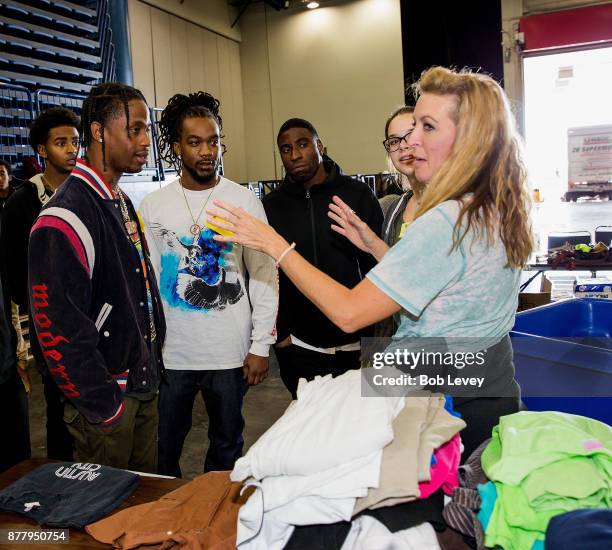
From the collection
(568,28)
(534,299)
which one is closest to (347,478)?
(534,299)

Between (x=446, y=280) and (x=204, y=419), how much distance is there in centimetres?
297

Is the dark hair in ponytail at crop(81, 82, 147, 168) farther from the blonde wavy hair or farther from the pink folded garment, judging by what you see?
the pink folded garment

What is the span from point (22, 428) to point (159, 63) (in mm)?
9037

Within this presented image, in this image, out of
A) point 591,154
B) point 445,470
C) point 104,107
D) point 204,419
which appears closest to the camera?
point 445,470

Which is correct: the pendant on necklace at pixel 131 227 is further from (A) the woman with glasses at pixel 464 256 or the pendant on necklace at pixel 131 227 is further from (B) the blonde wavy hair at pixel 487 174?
(B) the blonde wavy hair at pixel 487 174

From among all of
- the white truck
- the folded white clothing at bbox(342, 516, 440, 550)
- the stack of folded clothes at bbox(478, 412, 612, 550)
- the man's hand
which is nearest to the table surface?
the folded white clothing at bbox(342, 516, 440, 550)

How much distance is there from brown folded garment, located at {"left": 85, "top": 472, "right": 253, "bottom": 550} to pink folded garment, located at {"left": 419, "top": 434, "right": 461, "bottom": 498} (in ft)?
1.38

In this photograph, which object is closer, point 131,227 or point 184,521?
point 184,521

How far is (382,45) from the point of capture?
11.2 meters

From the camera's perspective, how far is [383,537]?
1.01 meters

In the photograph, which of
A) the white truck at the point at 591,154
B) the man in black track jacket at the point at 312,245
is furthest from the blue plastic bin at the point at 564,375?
the white truck at the point at 591,154

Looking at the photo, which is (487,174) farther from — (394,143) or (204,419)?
(204,419)

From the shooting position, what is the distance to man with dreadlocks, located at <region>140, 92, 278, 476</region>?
84.4 inches

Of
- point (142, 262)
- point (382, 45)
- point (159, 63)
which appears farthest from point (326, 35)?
point (142, 262)
